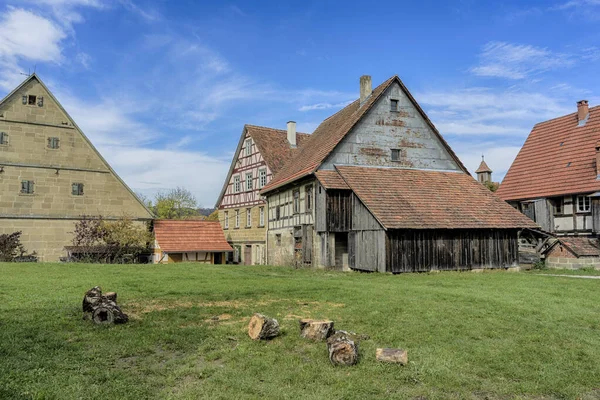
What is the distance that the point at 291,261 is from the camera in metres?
27.2

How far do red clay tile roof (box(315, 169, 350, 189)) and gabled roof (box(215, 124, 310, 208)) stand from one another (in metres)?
9.91

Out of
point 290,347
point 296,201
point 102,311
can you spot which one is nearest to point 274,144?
point 296,201

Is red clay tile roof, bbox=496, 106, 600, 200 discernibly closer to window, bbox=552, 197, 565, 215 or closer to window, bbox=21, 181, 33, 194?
window, bbox=552, 197, 565, 215

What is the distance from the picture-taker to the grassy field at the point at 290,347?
584cm

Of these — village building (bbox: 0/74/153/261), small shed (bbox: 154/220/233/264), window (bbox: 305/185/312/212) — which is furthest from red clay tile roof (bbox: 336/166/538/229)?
village building (bbox: 0/74/153/261)

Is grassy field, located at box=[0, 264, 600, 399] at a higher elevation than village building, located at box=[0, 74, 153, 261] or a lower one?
lower

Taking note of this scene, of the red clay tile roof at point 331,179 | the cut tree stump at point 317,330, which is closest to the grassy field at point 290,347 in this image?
the cut tree stump at point 317,330

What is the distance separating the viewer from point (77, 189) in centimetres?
2811

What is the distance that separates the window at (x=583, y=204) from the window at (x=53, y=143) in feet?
105

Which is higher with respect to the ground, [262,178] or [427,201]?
[262,178]

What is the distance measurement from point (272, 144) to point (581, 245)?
853 inches

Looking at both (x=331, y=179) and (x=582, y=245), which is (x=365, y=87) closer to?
(x=331, y=179)

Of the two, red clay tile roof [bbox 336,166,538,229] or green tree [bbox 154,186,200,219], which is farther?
green tree [bbox 154,186,200,219]

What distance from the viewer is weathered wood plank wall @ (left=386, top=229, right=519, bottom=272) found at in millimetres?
20281
